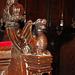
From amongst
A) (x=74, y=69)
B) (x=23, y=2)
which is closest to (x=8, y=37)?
(x=23, y=2)

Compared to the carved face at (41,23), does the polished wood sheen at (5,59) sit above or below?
below

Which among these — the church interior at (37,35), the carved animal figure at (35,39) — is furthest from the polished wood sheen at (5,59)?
the carved animal figure at (35,39)

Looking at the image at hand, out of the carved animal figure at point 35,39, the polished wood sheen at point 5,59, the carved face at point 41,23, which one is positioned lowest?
the polished wood sheen at point 5,59

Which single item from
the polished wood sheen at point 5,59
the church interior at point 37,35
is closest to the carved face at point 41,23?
the church interior at point 37,35

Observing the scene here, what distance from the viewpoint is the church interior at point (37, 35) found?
Answer: 4.23 feet

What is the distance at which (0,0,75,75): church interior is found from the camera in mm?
1290

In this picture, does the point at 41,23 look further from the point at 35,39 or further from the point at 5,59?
the point at 5,59

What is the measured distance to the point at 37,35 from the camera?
1325 millimetres

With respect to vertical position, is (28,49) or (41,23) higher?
(41,23)

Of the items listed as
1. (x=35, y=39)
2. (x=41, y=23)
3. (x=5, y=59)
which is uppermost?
(x=41, y=23)

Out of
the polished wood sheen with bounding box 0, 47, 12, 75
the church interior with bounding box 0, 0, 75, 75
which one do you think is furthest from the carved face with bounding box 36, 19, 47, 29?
the polished wood sheen with bounding box 0, 47, 12, 75

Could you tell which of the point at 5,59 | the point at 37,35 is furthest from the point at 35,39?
the point at 5,59

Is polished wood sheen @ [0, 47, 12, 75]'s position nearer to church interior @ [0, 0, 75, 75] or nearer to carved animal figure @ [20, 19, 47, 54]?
church interior @ [0, 0, 75, 75]

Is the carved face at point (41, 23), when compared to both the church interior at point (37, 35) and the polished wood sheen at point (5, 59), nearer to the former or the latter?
the church interior at point (37, 35)
